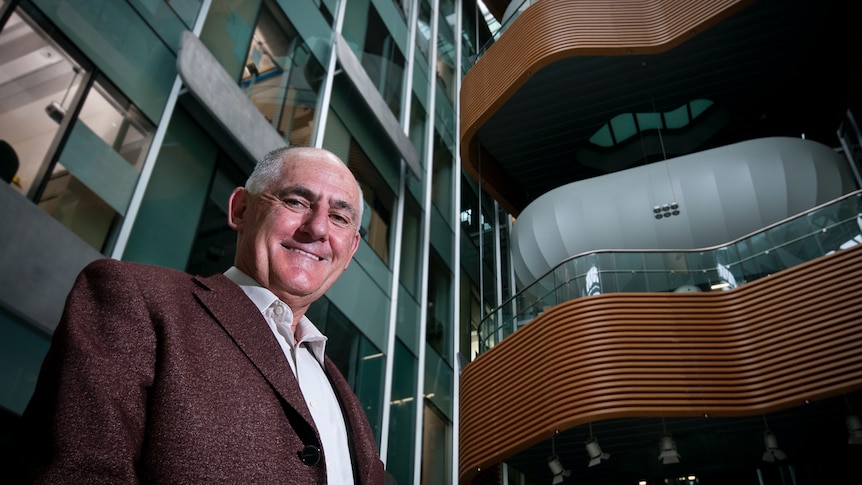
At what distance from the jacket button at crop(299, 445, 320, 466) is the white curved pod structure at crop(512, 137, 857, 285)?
10.7 metres

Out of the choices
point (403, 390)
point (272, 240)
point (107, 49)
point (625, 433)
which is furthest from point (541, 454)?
A: point (272, 240)

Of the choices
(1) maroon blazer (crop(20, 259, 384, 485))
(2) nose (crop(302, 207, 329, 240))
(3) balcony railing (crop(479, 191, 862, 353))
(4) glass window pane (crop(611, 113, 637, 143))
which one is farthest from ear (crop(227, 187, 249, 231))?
(4) glass window pane (crop(611, 113, 637, 143))

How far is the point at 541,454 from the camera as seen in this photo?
10.0 metres

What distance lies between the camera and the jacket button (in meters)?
1.37

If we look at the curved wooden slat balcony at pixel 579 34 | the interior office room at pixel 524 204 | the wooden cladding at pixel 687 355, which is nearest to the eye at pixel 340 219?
the interior office room at pixel 524 204

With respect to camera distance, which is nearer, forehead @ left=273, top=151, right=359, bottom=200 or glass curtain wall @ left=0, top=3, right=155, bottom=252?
forehead @ left=273, top=151, right=359, bottom=200

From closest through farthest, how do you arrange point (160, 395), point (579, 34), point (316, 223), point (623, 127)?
1. point (160, 395)
2. point (316, 223)
3. point (579, 34)
4. point (623, 127)

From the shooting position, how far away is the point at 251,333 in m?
1.54

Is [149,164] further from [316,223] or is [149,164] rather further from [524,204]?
[524,204]

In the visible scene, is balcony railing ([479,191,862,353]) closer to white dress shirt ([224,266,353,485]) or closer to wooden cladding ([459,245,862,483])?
wooden cladding ([459,245,862,483])

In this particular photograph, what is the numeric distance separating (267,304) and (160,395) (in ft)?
1.56

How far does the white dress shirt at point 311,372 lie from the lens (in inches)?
64.1

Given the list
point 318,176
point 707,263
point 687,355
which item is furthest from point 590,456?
point 318,176

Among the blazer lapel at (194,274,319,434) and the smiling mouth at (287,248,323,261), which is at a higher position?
the smiling mouth at (287,248,323,261)
